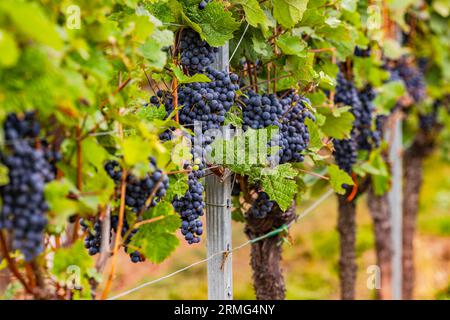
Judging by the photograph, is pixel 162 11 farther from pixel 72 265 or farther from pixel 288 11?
pixel 72 265

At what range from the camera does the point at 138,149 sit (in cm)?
148

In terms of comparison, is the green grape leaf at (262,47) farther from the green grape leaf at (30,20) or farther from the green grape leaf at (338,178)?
the green grape leaf at (30,20)

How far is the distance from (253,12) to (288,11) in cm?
17

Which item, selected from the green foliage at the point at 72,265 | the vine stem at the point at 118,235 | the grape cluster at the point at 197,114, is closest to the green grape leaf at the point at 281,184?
the grape cluster at the point at 197,114

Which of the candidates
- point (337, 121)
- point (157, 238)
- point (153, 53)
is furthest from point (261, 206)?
point (153, 53)

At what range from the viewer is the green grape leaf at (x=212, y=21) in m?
2.04

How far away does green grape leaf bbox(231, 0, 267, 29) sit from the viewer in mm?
2141

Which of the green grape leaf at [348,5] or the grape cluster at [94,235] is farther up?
the green grape leaf at [348,5]

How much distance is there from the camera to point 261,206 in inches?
97.9

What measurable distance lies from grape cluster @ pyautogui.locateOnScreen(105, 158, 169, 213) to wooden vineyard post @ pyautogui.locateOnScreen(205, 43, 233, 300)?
619mm

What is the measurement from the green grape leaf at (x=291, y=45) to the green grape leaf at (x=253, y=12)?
17 cm
